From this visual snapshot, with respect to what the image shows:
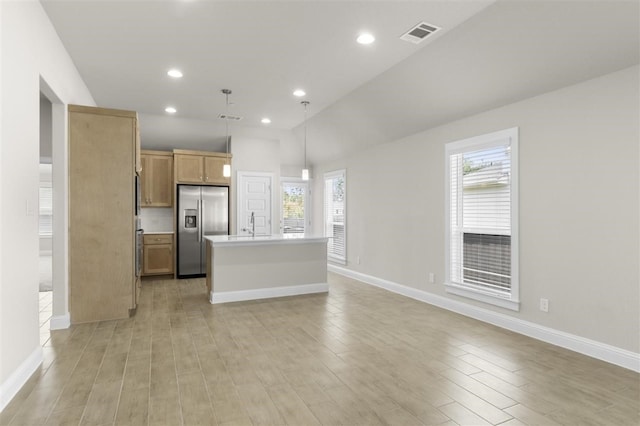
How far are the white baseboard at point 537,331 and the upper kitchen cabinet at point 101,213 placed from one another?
3.80m

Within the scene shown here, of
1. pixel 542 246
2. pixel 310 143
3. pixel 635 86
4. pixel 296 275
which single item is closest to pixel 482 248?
pixel 542 246

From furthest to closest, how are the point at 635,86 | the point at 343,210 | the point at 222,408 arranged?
the point at 343,210 < the point at 635,86 < the point at 222,408

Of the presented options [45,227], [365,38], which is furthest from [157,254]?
[365,38]

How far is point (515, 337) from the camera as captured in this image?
3.56 metres

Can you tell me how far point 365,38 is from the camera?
341 centimetres

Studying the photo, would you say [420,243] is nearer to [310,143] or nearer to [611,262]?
[611,262]

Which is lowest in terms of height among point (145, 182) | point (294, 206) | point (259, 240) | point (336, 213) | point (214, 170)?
point (259, 240)

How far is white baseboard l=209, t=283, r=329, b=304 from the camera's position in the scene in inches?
191

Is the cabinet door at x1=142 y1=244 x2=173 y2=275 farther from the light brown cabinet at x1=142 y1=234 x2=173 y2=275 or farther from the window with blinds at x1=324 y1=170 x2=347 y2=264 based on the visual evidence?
the window with blinds at x1=324 y1=170 x2=347 y2=264

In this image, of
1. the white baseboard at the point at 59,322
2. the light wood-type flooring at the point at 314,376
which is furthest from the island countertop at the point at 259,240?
the white baseboard at the point at 59,322

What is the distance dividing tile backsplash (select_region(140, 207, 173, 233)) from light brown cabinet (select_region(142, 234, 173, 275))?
0.59m

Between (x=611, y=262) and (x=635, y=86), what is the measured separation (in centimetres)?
145

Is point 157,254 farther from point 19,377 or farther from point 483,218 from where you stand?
point 483,218

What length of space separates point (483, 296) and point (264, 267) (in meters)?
2.89
